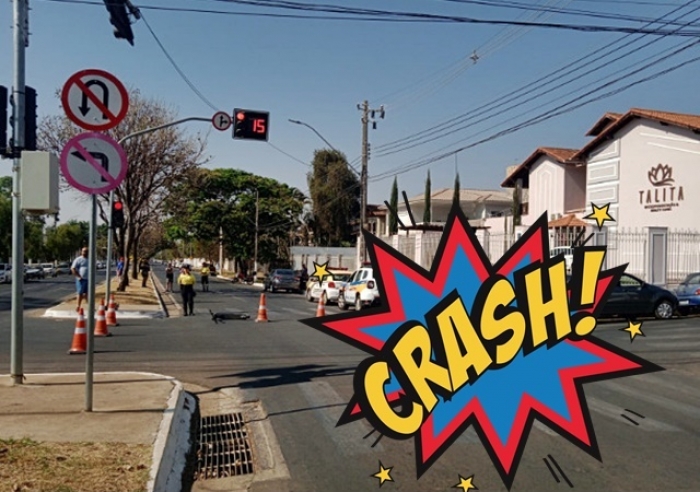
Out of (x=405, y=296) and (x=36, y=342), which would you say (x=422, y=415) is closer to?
(x=405, y=296)

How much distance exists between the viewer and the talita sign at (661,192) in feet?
97.2

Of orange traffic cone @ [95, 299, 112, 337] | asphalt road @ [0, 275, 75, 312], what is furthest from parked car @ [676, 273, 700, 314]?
asphalt road @ [0, 275, 75, 312]

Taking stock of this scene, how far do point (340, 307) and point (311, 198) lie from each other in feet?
125

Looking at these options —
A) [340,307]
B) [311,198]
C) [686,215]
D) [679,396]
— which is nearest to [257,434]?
[679,396]

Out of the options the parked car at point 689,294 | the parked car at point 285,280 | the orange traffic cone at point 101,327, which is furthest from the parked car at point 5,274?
the parked car at point 689,294

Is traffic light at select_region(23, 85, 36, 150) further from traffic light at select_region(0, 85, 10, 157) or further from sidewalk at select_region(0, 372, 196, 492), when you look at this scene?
sidewalk at select_region(0, 372, 196, 492)

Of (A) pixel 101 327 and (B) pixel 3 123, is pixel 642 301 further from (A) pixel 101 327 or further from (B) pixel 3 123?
→ (B) pixel 3 123

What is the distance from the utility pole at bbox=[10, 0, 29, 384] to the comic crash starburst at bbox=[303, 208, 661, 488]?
21.6 feet

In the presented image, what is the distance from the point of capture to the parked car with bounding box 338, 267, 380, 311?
870 inches

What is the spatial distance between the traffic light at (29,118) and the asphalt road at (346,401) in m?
3.64

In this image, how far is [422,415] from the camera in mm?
3270

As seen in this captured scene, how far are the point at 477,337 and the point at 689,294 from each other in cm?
2128

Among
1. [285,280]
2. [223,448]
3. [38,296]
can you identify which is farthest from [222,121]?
[285,280]

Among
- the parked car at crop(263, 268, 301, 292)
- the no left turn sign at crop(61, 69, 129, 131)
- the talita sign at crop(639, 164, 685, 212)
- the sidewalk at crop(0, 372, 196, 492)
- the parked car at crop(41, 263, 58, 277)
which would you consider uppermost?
the talita sign at crop(639, 164, 685, 212)
